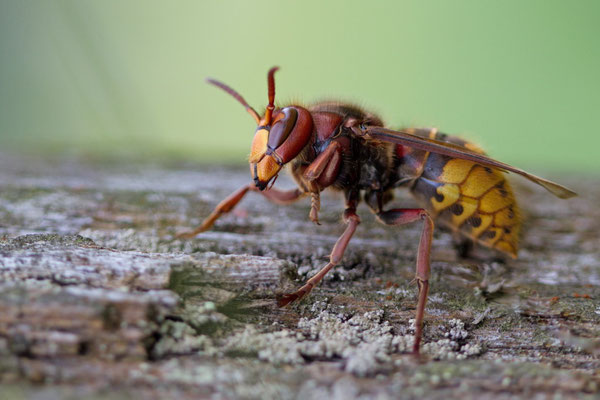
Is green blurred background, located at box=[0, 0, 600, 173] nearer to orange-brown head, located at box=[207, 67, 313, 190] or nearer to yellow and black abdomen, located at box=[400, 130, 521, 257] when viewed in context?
orange-brown head, located at box=[207, 67, 313, 190]

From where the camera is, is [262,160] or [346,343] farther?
[262,160]

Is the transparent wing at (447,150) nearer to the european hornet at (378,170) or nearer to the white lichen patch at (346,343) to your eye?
the european hornet at (378,170)

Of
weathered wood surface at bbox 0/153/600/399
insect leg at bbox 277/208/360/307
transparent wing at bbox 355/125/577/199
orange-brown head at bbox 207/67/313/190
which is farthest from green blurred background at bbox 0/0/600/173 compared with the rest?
insect leg at bbox 277/208/360/307

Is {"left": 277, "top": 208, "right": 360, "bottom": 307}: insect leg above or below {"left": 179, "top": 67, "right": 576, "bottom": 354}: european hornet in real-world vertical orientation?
below

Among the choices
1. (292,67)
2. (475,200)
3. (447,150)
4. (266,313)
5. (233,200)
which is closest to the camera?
(266,313)

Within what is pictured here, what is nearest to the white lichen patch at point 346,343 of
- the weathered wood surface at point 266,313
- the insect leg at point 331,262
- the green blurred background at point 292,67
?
the weathered wood surface at point 266,313

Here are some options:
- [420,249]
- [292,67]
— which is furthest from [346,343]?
[292,67]

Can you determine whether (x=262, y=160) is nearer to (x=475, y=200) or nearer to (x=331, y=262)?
(x=331, y=262)
